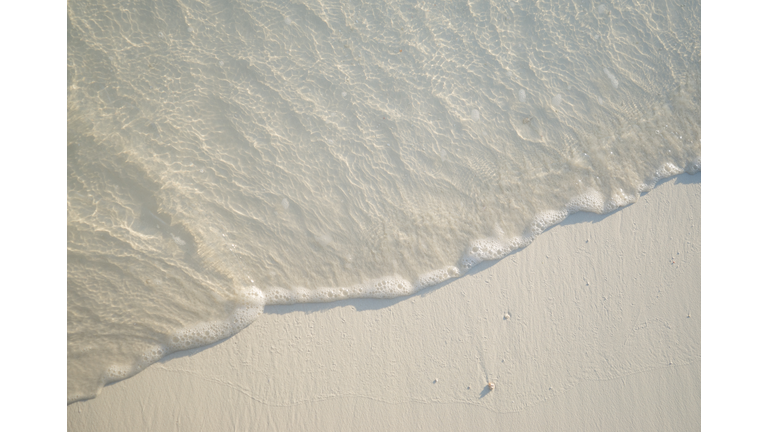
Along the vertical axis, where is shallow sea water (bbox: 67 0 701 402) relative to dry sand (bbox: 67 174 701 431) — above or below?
above

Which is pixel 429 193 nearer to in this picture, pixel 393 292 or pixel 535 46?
pixel 393 292

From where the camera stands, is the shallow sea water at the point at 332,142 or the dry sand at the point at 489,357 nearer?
the dry sand at the point at 489,357

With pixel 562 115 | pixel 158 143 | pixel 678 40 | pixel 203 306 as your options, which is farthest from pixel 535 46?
pixel 203 306

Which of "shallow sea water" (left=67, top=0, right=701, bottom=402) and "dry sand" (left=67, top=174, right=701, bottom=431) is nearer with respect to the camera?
"dry sand" (left=67, top=174, right=701, bottom=431)

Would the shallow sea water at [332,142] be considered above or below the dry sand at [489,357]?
above

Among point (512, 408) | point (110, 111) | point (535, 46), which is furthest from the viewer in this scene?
point (535, 46)
